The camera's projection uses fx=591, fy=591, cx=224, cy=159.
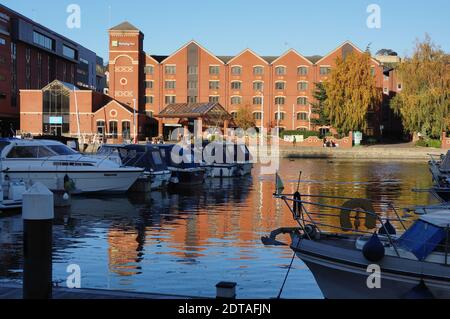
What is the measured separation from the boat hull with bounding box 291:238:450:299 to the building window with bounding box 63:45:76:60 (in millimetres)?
105615

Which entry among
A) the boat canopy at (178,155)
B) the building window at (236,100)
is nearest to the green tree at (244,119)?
the building window at (236,100)

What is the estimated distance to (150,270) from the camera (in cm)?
1337

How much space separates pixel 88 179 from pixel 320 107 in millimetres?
66763

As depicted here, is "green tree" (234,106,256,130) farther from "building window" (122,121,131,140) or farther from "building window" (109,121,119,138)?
"building window" (109,121,119,138)

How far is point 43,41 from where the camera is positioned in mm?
98312

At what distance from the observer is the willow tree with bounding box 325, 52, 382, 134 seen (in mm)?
81750

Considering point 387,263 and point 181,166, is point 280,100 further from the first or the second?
point 387,263

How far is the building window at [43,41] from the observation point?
94.6m

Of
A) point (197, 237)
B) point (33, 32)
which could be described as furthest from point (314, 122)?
point (197, 237)

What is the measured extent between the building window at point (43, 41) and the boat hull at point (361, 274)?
91873 millimetres

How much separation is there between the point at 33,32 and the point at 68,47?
18671 mm

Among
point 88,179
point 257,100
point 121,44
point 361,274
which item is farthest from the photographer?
point 257,100

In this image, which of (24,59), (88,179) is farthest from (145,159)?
(24,59)

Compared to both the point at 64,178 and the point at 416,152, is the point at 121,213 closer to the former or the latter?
the point at 64,178
